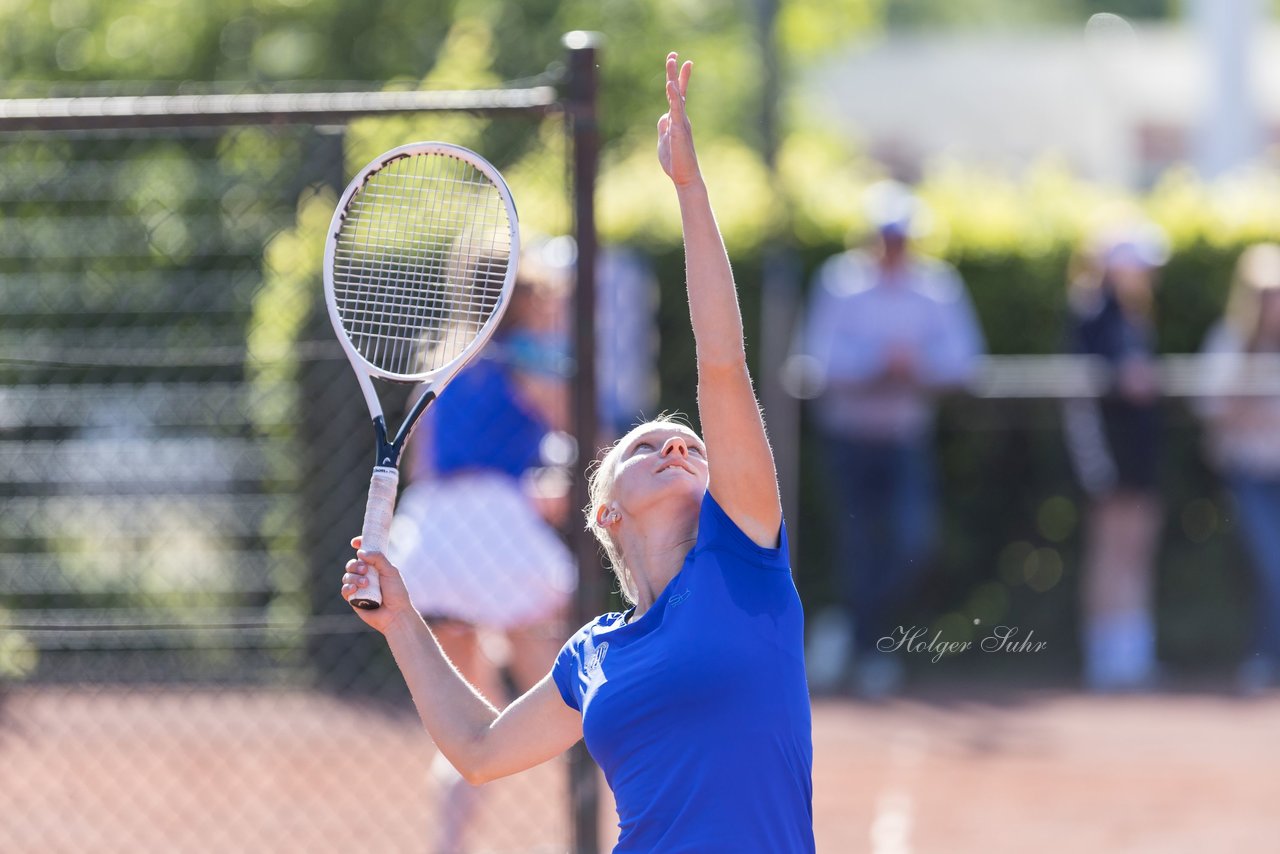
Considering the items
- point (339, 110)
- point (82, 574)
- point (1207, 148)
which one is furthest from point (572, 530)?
point (1207, 148)

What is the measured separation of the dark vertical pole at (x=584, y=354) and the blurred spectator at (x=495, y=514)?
0.17 metres

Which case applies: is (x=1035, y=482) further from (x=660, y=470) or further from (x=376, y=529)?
(x=376, y=529)

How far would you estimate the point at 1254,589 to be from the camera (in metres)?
8.47

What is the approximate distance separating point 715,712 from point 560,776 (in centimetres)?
393

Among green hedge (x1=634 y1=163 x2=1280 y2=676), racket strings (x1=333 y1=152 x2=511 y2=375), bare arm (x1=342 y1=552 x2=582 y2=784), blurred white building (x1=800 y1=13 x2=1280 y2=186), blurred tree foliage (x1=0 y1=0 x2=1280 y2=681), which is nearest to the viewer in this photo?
bare arm (x1=342 y1=552 x2=582 y2=784)

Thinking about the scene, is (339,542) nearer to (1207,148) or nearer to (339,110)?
(339,110)

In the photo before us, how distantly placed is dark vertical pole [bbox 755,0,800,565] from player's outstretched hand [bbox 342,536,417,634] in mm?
5534

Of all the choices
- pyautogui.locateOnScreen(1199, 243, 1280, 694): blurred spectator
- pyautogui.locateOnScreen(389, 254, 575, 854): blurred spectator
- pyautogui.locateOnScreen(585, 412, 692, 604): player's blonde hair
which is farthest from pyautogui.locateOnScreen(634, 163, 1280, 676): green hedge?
pyautogui.locateOnScreen(585, 412, 692, 604): player's blonde hair

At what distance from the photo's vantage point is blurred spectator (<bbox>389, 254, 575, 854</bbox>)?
183 inches

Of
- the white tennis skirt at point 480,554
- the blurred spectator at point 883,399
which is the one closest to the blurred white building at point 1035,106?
the blurred spectator at point 883,399

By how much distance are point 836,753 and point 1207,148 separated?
1179 cm

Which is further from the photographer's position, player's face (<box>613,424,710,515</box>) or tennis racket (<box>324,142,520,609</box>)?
tennis racket (<box>324,142,520,609</box>)

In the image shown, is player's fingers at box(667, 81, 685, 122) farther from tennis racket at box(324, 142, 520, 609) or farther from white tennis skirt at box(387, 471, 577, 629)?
white tennis skirt at box(387, 471, 577, 629)

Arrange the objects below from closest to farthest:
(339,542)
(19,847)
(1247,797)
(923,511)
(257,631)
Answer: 1. (19,847)
2. (1247,797)
3. (257,631)
4. (339,542)
5. (923,511)
